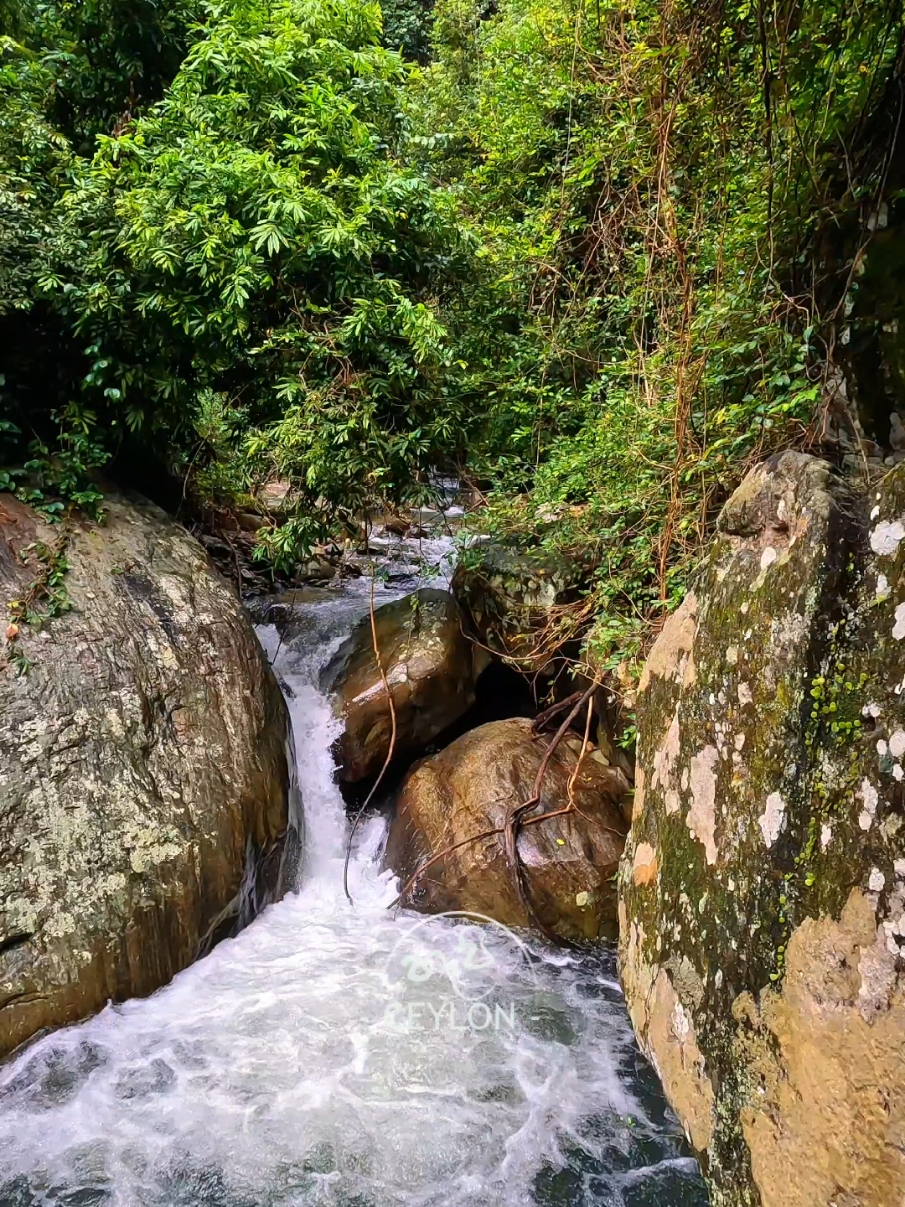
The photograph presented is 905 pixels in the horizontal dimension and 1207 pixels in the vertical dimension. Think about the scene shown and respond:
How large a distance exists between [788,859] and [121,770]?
405cm

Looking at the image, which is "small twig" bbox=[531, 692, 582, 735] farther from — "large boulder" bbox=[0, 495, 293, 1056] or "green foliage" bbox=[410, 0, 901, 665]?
"large boulder" bbox=[0, 495, 293, 1056]

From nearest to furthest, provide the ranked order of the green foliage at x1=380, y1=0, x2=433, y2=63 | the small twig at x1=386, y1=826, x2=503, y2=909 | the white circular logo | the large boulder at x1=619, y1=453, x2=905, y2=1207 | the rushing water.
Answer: the large boulder at x1=619, y1=453, x2=905, y2=1207 < the rushing water < the white circular logo < the small twig at x1=386, y1=826, x2=503, y2=909 < the green foliage at x1=380, y1=0, x2=433, y2=63

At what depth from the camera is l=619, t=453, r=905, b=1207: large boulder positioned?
6.70 feet

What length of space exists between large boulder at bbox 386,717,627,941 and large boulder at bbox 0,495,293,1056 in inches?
44.8

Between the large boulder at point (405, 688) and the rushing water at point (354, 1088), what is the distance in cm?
167

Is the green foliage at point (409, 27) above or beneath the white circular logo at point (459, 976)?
above

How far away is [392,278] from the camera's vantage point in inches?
225

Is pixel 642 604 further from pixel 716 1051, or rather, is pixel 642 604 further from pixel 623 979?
pixel 716 1051

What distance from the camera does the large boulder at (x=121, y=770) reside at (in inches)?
156

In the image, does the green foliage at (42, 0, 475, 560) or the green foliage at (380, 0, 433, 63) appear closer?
the green foliage at (42, 0, 475, 560)

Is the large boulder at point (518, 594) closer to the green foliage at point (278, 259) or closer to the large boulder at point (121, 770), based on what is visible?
the green foliage at point (278, 259)

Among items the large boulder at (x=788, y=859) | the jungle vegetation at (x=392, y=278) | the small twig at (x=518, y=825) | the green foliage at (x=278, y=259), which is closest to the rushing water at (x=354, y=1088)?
the small twig at (x=518, y=825)

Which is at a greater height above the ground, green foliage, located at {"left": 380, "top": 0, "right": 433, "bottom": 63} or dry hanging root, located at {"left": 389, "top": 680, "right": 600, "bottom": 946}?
green foliage, located at {"left": 380, "top": 0, "right": 433, "bottom": 63}

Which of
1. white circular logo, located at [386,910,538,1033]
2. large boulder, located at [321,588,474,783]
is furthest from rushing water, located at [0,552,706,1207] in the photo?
large boulder, located at [321,588,474,783]
